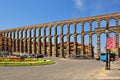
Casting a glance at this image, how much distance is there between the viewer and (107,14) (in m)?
97.6

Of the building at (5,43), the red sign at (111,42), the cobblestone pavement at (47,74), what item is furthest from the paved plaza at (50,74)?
the building at (5,43)

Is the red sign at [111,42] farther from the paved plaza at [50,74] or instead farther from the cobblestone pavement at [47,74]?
the cobblestone pavement at [47,74]

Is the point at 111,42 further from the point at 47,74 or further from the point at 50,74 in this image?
the point at 47,74

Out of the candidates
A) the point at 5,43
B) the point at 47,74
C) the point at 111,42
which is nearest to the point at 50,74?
the point at 47,74

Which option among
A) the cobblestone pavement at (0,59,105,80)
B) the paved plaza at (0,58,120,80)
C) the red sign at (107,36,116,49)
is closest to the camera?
the cobblestone pavement at (0,59,105,80)

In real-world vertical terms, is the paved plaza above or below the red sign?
below

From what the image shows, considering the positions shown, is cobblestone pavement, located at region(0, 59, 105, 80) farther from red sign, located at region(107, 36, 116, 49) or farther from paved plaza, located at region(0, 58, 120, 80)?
red sign, located at region(107, 36, 116, 49)

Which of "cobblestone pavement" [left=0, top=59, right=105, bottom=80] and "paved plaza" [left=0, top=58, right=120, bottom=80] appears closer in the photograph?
"cobblestone pavement" [left=0, top=59, right=105, bottom=80]

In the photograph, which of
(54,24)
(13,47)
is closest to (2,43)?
(13,47)

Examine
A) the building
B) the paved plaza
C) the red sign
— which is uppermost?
the building

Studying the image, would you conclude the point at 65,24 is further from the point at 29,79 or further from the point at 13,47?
the point at 29,79

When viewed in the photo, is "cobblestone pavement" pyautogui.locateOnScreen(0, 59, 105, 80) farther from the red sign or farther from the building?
the building

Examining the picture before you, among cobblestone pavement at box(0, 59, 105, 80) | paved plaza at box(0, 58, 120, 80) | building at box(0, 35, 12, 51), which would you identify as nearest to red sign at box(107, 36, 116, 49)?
paved plaza at box(0, 58, 120, 80)

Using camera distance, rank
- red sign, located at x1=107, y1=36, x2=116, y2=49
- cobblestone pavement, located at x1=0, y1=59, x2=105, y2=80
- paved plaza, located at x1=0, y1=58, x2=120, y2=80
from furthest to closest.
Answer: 1. red sign, located at x1=107, y1=36, x2=116, y2=49
2. paved plaza, located at x1=0, y1=58, x2=120, y2=80
3. cobblestone pavement, located at x1=0, y1=59, x2=105, y2=80
